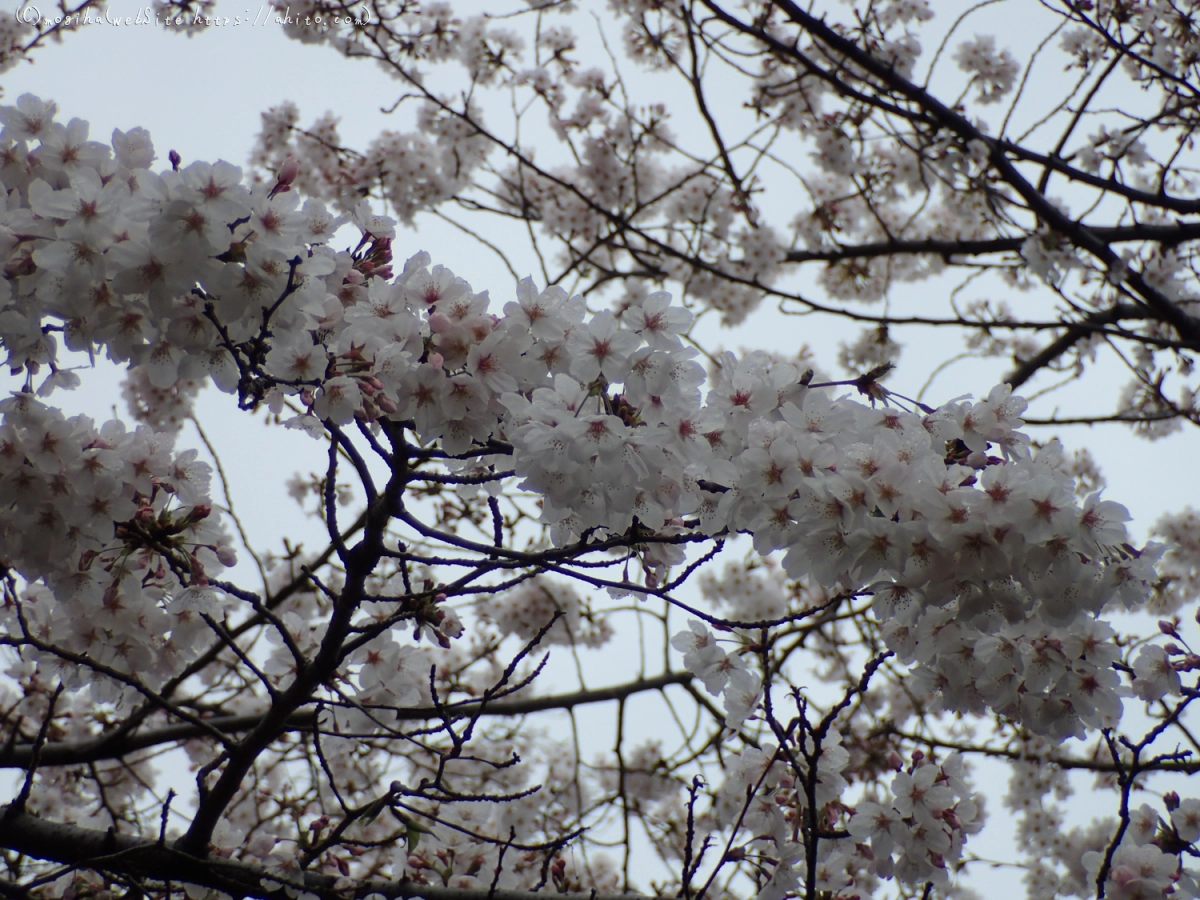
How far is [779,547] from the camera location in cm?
169

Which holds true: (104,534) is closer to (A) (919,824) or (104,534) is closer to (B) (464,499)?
(B) (464,499)

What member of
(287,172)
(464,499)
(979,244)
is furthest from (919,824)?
Result: (979,244)

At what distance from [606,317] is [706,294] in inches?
255

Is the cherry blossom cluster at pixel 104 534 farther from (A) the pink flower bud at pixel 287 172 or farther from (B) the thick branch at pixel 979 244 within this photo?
(B) the thick branch at pixel 979 244

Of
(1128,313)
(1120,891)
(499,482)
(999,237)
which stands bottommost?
(1120,891)

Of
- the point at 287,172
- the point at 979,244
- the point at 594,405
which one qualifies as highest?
the point at 979,244

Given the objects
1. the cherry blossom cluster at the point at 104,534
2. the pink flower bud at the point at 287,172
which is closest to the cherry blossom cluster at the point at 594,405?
the pink flower bud at the point at 287,172

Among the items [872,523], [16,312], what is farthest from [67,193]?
[872,523]

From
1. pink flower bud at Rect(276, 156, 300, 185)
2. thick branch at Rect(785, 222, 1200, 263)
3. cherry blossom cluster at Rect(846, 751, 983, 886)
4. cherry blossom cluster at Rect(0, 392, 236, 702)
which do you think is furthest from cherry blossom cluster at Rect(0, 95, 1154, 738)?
thick branch at Rect(785, 222, 1200, 263)

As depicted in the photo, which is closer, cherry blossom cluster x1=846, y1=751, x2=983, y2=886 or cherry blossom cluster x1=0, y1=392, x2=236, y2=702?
cherry blossom cluster x1=0, y1=392, x2=236, y2=702

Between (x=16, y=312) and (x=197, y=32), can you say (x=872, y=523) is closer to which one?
(x=16, y=312)

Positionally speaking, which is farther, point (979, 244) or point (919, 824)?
point (979, 244)

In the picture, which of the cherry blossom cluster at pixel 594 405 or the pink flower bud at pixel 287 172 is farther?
the pink flower bud at pixel 287 172

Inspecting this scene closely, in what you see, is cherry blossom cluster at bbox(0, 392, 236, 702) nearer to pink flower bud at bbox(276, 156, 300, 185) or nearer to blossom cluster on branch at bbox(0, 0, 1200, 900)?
blossom cluster on branch at bbox(0, 0, 1200, 900)
